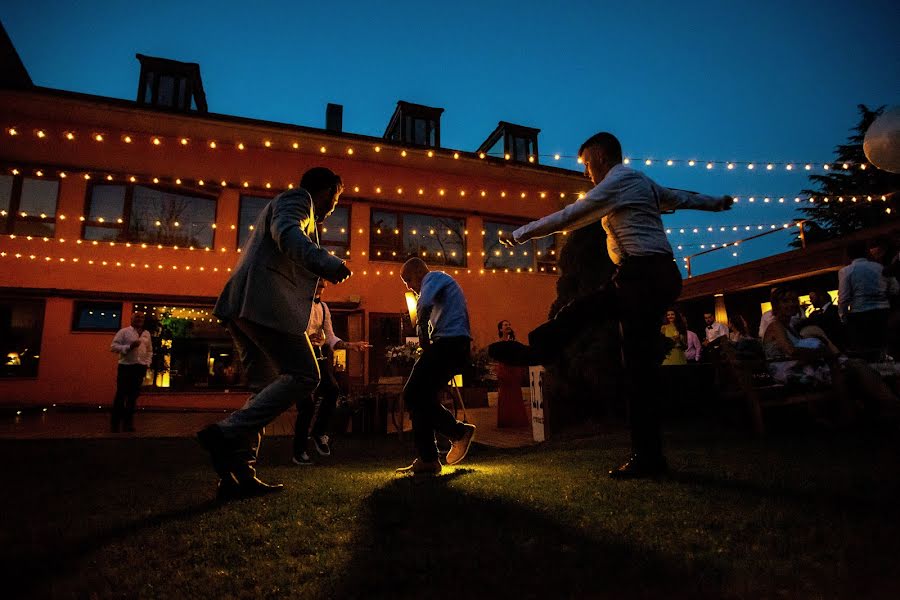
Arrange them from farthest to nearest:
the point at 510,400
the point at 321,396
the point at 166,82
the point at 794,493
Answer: the point at 166,82 < the point at 510,400 < the point at 321,396 < the point at 794,493

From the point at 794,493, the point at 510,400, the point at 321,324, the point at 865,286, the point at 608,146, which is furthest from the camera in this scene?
the point at 510,400

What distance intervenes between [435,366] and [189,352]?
966 centimetres

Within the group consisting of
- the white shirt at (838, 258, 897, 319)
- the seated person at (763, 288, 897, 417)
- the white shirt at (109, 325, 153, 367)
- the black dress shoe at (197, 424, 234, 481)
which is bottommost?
the black dress shoe at (197, 424, 234, 481)

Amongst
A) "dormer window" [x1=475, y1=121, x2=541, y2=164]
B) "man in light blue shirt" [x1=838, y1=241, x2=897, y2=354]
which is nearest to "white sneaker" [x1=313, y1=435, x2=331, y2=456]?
"man in light blue shirt" [x1=838, y1=241, x2=897, y2=354]

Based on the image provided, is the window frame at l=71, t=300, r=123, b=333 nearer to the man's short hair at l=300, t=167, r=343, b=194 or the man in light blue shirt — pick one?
the man's short hair at l=300, t=167, r=343, b=194

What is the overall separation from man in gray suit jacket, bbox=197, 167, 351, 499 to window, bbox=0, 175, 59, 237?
1086 cm

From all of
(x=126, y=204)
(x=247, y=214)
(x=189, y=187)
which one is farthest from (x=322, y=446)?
(x=126, y=204)

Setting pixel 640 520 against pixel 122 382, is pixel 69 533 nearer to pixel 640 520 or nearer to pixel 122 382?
pixel 640 520

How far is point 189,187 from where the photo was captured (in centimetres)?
1094

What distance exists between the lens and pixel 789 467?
2516 millimetres

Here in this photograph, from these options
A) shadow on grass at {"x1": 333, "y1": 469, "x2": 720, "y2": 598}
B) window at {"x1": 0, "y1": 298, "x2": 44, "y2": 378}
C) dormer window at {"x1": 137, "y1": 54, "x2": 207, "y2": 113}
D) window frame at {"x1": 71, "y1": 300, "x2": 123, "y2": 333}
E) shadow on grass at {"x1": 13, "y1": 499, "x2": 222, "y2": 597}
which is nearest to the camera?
shadow on grass at {"x1": 333, "y1": 469, "x2": 720, "y2": 598}

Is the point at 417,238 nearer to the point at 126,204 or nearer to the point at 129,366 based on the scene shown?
the point at 126,204

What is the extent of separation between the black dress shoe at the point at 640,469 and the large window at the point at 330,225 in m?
9.99

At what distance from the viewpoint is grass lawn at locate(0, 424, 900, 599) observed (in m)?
1.18
